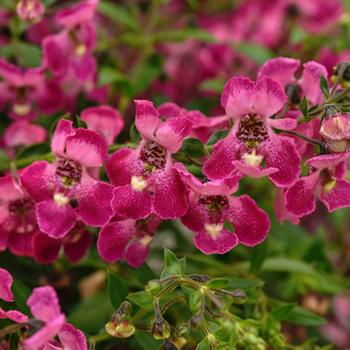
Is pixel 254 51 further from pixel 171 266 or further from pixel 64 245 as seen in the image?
pixel 171 266

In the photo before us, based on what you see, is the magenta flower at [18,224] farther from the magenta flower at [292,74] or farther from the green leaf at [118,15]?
the green leaf at [118,15]

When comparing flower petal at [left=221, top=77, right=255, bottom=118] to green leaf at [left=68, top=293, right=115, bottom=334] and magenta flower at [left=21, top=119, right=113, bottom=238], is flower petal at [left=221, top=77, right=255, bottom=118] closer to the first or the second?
magenta flower at [left=21, top=119, right=113, bottom=238]

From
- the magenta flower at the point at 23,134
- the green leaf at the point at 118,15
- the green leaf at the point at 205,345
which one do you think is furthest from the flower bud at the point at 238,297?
the green leaf at the point at 118,15

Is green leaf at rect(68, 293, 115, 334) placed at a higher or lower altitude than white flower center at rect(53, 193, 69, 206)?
lower

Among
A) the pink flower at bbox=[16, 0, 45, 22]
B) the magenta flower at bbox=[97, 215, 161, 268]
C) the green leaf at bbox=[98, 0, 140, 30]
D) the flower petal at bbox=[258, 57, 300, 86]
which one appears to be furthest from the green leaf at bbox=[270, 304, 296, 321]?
the green leaf at bbox=[98, 0, 140, 30]

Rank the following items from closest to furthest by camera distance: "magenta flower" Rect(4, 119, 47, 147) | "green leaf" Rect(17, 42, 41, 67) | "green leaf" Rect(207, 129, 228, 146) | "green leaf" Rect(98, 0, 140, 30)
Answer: "green leaf" Rect(207, 129, 228, 146) < "magenta flower" Rect(4, 119, 47, 147) < "green leaf" Rect(17, 42, 41, 67) < "green leaf" Rect(98, 0, 140, 30)

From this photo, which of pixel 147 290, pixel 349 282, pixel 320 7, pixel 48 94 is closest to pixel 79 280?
pixel 48 94

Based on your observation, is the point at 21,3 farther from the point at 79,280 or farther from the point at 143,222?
the point at 79,280
